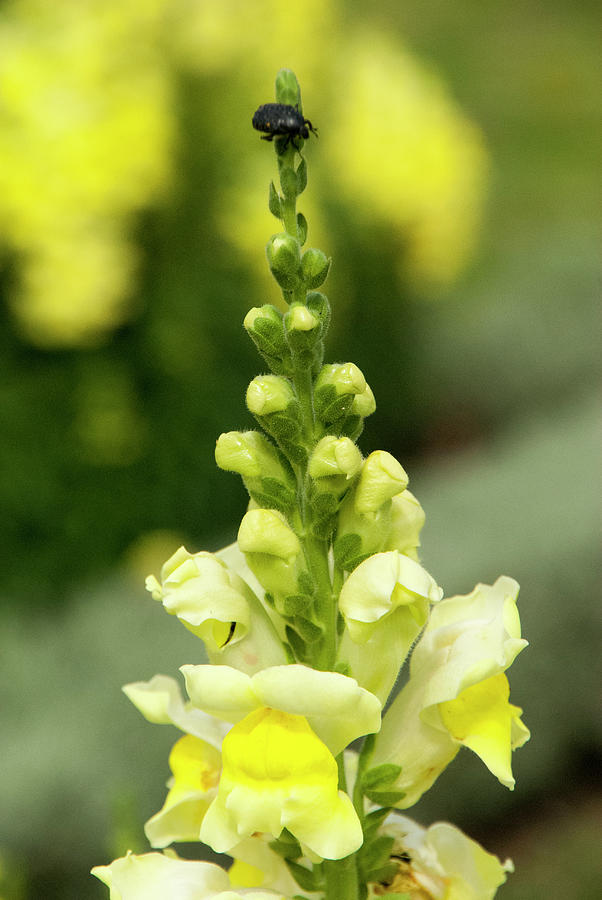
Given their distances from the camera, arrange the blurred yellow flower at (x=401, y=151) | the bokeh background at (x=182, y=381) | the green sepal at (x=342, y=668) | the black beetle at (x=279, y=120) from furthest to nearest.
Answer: the blurred yellow flower at (x=401, y=151) → the bokeh background at (x=182, y=381) → the green sepal at (x=342, y=668) → the black beetle at (x=279, y=120)

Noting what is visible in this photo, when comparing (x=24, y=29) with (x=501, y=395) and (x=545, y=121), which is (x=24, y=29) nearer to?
(x=501, y=395)

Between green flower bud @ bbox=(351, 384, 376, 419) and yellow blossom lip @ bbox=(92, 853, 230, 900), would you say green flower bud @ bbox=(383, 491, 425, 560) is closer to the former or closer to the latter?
green flower bud @ bbox=(351, 384, 376, 419)

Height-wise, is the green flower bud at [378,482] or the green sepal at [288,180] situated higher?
the green sepal at [288,180]

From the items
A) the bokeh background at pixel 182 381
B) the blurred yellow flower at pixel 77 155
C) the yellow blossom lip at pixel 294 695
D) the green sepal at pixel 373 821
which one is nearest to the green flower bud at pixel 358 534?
the yellow blossom lip at pixel 294 695

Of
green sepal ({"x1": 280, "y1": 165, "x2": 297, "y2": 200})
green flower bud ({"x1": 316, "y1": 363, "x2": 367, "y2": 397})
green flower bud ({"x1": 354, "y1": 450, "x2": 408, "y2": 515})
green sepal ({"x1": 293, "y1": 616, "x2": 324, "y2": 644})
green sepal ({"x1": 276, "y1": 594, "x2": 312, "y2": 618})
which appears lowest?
green sepal ({"x1": 293, "y1": 616, "x2": 324, "y2": 644})

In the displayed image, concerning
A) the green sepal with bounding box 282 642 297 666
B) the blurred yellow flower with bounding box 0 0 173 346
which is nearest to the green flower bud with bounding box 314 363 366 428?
the green sepal with bounding box 282 642 297 666

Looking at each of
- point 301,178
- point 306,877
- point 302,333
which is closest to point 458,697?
point 306,877

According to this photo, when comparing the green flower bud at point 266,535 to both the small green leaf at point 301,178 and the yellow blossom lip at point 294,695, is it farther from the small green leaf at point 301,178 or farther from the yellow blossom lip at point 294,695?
the small green leaf at point 301,178
